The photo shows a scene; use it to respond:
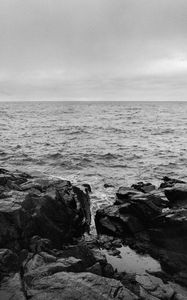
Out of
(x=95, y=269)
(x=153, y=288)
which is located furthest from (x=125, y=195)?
(x=153, y=288)

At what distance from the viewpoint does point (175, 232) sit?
12789 millimetres

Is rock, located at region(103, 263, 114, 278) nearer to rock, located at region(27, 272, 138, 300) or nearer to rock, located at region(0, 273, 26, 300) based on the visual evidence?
rock, located at region(27, 272, 138, 300)

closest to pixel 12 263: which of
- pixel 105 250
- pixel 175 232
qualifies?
pixel 105 250

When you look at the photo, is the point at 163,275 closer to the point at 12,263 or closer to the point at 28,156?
the point at 12,263

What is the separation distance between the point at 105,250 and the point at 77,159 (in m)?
18.7

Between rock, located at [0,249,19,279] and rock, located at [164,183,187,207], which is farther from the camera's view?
rock, located at [164,183,187,207]

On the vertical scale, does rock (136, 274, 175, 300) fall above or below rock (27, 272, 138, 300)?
below

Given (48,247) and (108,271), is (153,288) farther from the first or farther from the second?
(48,247)

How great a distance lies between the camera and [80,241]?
1373cm

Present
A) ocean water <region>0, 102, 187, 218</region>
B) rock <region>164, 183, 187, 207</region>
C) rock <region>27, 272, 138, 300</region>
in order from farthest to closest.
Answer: ocean water <region>0, 102, 187, 218</region> → rock <region>164, 183, 187, 207</region> → rock <region>27, 272, 138, 300</region>

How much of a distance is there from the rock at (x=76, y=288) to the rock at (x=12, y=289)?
0.85 ft

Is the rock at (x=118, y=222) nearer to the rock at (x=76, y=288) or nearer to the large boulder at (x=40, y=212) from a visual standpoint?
the large boulder at (x=40, y=212)

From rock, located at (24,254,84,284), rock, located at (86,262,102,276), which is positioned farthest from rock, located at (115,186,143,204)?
rock, located at (24,254,84,284)

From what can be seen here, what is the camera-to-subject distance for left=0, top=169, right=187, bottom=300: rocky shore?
888 centimetres
